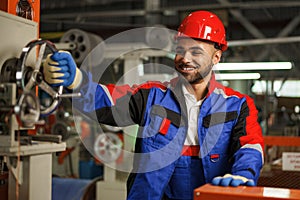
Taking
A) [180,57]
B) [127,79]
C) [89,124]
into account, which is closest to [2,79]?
[180,57]

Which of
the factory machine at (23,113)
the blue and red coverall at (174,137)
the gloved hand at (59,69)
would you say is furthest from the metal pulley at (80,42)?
the gloved hand at (59,69)

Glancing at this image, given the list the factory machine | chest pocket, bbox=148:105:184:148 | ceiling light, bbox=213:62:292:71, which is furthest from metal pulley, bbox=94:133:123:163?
the factory machine

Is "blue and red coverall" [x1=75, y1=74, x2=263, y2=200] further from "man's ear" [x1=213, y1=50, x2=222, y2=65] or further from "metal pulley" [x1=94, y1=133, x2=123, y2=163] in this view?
"metal pulley" [x1=94, y1=133, x2=123, y2=163]

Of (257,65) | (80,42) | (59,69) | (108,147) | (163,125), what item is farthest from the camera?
(257,65)

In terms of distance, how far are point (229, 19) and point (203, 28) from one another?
20.6 ft

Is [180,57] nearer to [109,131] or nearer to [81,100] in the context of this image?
[81,100]

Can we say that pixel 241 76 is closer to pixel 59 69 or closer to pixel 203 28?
pixel 203 28

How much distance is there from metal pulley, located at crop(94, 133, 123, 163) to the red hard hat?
2888mm

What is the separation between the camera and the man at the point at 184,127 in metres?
1.73

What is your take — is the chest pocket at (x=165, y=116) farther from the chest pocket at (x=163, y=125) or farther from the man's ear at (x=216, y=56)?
the man's ear at (x=216, y=56)

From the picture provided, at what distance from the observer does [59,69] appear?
4.35ft

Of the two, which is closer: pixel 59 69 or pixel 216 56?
pixel 59 69

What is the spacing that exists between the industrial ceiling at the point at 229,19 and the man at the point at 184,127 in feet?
12.2

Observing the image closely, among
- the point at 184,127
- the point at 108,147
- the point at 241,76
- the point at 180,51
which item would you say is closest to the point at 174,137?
the point at 184,127
